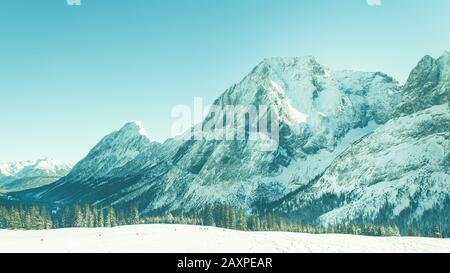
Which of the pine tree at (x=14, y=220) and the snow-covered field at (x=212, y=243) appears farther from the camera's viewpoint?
the pine tree at (x=14, y=220)

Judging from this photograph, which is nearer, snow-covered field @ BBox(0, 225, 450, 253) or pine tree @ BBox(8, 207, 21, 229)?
snow-covered field @ BBox(0, 225, 450, 253)

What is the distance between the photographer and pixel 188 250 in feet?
107

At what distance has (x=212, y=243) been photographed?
3612 centimetres

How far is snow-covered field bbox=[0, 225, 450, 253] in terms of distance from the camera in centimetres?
3359

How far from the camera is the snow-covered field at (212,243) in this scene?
110ft

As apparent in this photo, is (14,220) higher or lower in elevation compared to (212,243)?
lower

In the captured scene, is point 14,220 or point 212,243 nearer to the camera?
point 212,243
